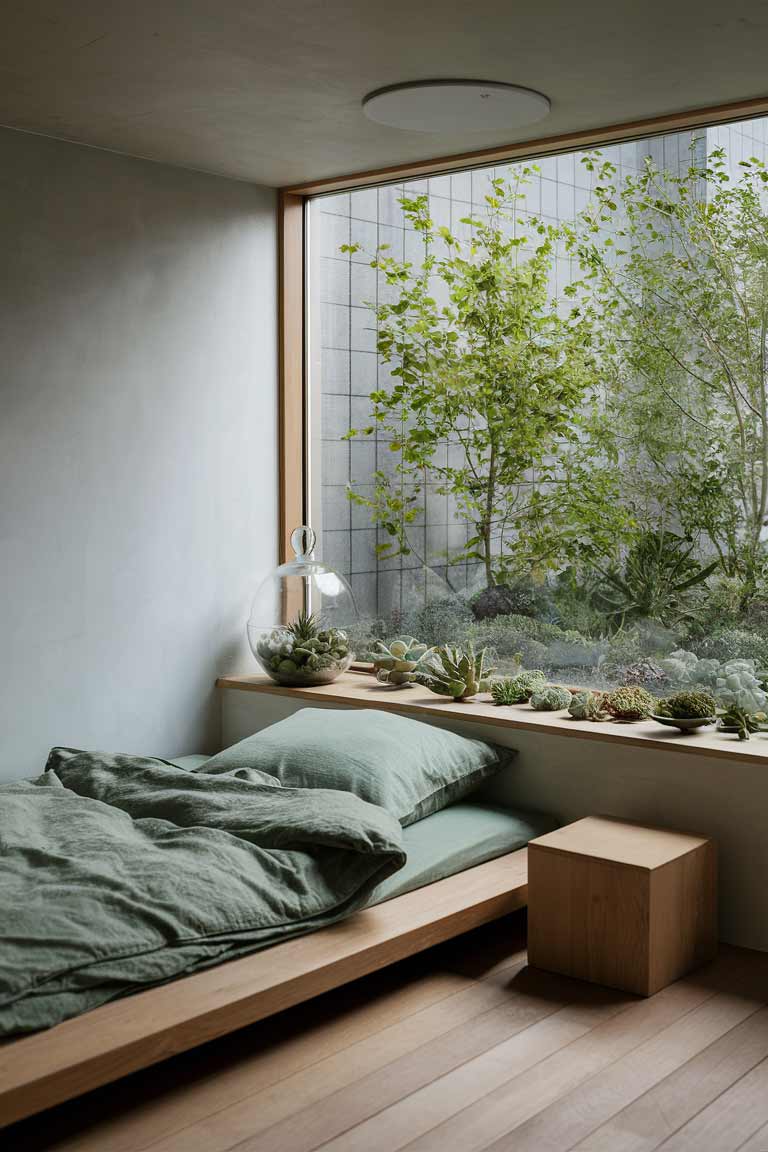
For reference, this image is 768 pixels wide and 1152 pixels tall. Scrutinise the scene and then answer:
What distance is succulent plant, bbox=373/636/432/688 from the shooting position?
4.06 meters

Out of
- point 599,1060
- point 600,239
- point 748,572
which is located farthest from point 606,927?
point 600,239

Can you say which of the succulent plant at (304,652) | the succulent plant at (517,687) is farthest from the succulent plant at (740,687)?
the succulent plant at (304,652)

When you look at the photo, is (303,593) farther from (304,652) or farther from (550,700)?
(550,700)

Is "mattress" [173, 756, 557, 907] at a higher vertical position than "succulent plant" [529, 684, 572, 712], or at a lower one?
lower

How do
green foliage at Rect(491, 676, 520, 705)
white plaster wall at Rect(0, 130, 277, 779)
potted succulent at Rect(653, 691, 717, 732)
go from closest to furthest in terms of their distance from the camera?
potted succulent at Rect(653, 691, 717, 732), white plaster wall at Rect(0, 130, 277, 779), green foliage at Rect(491, 676, 520, 705)

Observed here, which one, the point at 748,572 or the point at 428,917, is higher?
the point at 748,572

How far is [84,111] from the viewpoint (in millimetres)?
3334

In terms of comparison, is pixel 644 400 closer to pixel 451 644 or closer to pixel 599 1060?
pixel 451 644

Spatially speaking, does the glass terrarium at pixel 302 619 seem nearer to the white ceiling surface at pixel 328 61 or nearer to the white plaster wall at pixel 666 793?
the white plaster wall at pixel 666 793

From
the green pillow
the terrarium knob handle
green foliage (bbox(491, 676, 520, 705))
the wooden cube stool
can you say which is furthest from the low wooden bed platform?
the terrarium knob handle

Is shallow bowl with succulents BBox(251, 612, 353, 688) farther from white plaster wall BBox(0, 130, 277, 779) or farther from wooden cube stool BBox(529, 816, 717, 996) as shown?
wooden cube stool BBox(529, 816, 717, 996)

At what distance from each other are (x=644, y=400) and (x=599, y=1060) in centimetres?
193

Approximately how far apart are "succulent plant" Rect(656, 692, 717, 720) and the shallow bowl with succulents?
126cm

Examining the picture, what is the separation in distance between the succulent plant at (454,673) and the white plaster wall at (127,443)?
2.63ft
